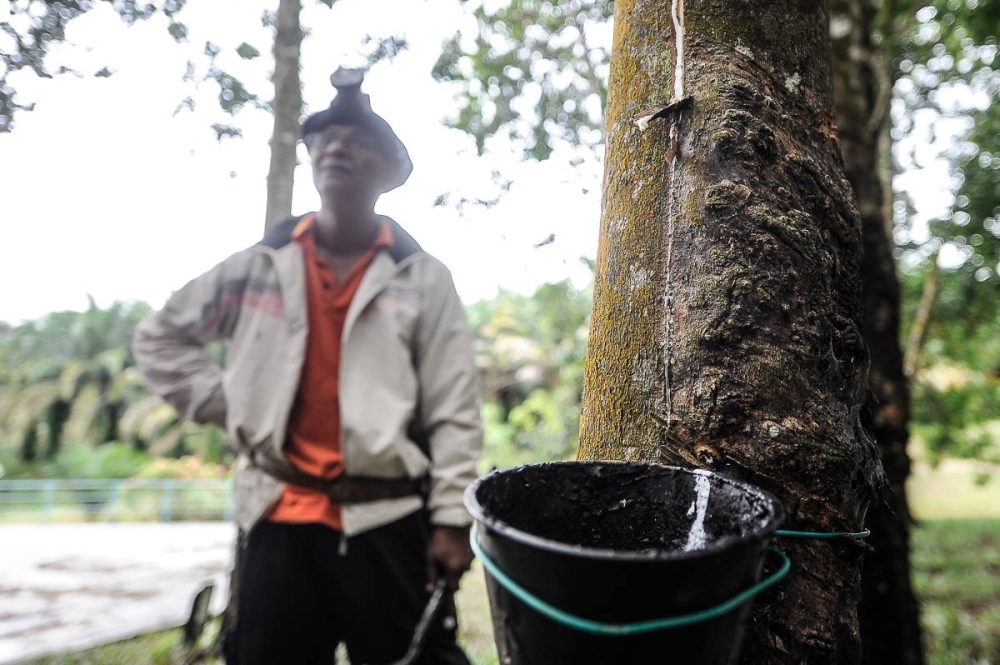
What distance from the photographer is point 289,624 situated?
2088 millimetres

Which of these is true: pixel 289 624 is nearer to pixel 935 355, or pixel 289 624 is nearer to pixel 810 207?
pixel 810 207

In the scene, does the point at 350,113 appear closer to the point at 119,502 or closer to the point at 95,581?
the point at 95,581

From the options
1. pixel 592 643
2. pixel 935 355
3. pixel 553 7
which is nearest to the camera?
pixel 592 643

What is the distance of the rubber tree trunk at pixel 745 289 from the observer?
3.00ft

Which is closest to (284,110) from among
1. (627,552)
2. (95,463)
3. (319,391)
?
(319,391)

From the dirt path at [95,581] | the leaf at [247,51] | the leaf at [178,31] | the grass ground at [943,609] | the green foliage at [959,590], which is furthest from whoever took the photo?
the green foliage at [959,590]

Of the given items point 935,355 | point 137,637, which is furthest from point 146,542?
point 935,355

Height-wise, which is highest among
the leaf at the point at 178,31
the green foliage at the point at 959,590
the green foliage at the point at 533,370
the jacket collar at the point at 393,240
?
the leaf at the point at 178,31

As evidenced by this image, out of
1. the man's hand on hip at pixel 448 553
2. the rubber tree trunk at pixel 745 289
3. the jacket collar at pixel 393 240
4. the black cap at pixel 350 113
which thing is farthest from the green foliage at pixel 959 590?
the black cap at pixel 350 113

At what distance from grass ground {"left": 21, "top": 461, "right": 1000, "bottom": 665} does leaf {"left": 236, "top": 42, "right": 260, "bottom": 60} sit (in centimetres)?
341

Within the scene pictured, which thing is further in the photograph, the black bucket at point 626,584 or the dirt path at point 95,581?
the dirt path at point 95,581

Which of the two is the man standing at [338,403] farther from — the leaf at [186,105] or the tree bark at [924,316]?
the tree bark at [924,316]

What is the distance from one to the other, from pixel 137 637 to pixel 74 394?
15195 millimetres

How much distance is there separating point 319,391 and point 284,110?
7.39 feet
